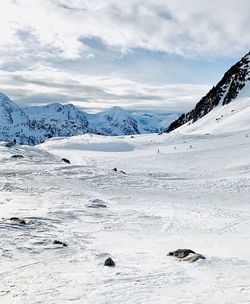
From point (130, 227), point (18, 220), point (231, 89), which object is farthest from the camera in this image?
point (231, 89)

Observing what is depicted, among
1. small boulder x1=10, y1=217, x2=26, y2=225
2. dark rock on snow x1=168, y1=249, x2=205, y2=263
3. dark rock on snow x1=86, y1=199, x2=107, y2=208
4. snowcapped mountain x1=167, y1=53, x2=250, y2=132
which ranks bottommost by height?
dark rock on snow x1=86, y1=199, x2=107, y2=208

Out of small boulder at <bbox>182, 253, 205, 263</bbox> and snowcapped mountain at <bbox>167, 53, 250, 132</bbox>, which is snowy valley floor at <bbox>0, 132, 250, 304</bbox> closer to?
small boulder at <bbox>182, 253, 205, 263</bbox>

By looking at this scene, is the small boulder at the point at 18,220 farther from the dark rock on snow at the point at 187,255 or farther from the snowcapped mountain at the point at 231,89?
the snowcapped mountain at the point at 231,89

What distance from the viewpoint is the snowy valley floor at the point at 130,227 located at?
44.4 ft

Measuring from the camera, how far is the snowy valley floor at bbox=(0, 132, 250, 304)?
13523 millimetres

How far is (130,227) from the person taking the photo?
25.3 meters

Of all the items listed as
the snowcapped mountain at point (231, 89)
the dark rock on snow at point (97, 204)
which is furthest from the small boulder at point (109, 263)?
the snowcapped mountain at point (231, 89)

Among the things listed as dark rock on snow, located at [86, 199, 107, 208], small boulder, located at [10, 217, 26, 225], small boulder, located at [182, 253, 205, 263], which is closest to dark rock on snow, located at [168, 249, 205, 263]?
small boulder, located at [182, 253, 205, 263]

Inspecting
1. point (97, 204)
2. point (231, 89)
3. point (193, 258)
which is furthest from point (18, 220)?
point (231, 89)

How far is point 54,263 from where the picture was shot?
16.9 metres

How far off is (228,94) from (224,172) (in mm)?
57693

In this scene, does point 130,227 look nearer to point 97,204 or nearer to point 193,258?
point 97,204

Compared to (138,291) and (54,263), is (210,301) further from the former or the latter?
(54,263)

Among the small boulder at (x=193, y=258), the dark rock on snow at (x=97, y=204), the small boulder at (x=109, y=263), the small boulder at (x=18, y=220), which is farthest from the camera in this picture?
the dark rock on snow at (x=97, y=204)
